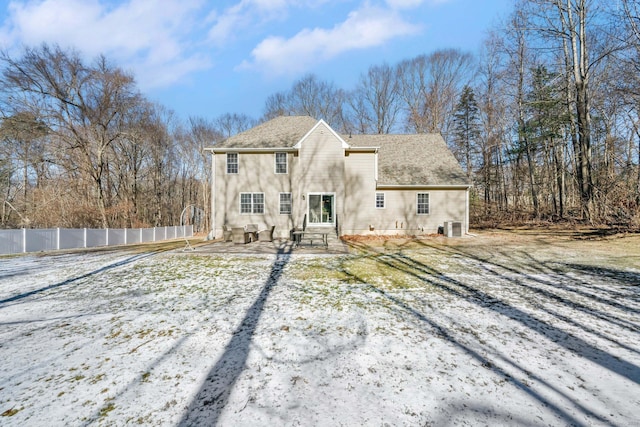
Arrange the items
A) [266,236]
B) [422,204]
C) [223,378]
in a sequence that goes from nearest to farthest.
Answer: [223,378], [266,236], [422,204]

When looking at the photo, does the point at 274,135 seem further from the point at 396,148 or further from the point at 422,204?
the point at 422,204

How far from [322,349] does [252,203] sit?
12744mm

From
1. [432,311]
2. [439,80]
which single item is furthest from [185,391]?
[439,80]

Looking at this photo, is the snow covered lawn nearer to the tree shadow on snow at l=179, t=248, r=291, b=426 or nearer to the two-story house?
the tree shadow on snow at l=179, t=248, r=291, b=426

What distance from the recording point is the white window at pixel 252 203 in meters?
15.5

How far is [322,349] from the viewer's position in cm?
360

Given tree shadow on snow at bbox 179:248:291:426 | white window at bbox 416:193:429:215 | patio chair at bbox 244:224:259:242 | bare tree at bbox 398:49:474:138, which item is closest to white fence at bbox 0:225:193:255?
patio chair at bbox 244:224:259:242

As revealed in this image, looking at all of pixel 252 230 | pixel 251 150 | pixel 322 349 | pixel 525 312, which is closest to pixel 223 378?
pixel 322 349

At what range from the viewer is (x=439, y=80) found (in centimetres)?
3023

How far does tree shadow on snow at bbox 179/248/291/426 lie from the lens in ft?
8.03

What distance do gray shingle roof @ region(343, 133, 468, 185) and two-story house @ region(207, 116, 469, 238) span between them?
0.09 meters

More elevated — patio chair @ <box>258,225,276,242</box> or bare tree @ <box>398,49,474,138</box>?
bare tree @ <box>398,49,474,138</box>

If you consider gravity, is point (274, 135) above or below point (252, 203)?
above

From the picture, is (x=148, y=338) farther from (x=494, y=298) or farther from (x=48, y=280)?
(x=494, y=298)
